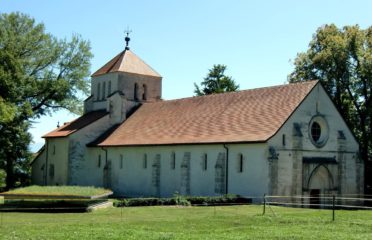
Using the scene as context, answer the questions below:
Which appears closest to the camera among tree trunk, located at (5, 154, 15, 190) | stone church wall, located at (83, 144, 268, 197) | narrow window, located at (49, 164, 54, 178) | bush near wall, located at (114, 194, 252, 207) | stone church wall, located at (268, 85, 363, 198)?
bush near wall, located at (114, 194, 252, 207)

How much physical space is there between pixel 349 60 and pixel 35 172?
Result: 36.7 metres

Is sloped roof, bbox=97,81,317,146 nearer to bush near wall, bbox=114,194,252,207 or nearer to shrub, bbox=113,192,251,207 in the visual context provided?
bush near wall, bbox=114,194,252,207

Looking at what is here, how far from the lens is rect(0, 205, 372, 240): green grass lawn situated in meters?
20.4

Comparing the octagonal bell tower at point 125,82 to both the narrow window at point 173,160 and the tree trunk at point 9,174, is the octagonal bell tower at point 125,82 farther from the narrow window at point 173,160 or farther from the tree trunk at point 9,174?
the narrow window at point 173,160

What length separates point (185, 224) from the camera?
24859 mm

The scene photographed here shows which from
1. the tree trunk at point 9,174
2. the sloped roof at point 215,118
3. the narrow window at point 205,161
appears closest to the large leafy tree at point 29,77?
the tree trunk at point 9,174

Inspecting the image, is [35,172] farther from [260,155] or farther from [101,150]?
[260,155]

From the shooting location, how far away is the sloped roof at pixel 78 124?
5732cm

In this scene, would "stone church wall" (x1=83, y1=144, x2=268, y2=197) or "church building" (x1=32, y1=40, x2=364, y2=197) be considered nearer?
"stone church wall" (x1=83, y1=144, x2=268, y2=197)

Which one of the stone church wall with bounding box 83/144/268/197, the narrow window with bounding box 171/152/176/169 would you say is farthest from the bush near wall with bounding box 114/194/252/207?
the narrow window with bounding box 171/152/176/169

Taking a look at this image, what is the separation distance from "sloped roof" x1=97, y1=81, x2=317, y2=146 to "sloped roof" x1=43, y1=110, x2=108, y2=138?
11.5 ft

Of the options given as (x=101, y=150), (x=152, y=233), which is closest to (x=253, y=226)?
(x=152, y=233)

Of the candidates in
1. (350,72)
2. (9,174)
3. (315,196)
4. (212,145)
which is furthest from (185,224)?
(9,174)

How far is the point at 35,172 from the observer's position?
64.7 m
